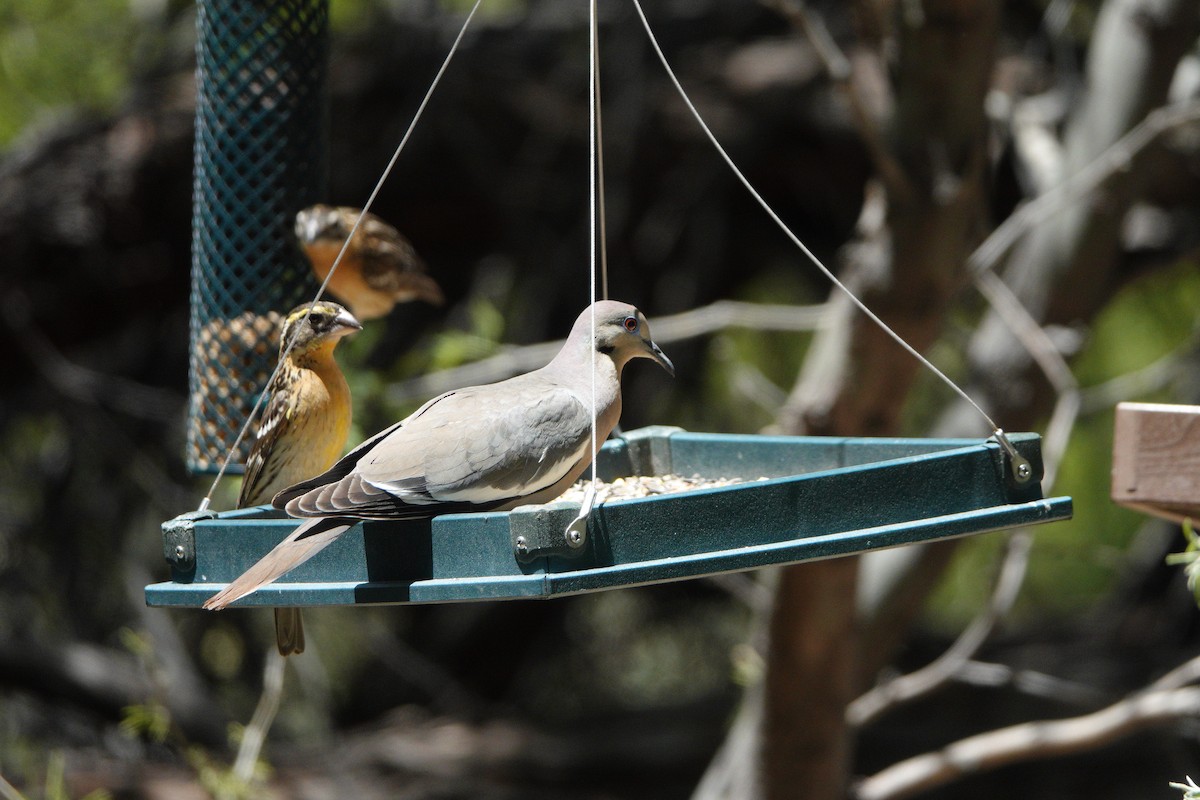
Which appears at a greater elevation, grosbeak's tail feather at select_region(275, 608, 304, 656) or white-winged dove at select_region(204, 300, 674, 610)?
white-winged dove at select_region(204, 300, 674, 610)

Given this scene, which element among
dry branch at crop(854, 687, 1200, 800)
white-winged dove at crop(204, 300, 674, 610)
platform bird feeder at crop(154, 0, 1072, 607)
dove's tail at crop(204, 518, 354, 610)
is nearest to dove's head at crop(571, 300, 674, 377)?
white-winged dove at crop(204, 300, 674, 610)

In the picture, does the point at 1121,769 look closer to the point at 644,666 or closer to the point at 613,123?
the point at 644,666

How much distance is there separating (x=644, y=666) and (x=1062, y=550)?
363 centimetres

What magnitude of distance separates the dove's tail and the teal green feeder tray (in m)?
0.05

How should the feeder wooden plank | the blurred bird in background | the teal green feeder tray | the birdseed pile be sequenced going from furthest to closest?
the blurred bird in background
the birdseed pile
the feeder wooden plank
the teal green feeder tray

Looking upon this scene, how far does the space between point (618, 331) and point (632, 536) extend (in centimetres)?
78

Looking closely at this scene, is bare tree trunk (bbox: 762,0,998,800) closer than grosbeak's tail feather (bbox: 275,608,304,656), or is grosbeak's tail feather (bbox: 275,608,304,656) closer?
grosbeak's tail feather (bbox: 275,608,304,656)

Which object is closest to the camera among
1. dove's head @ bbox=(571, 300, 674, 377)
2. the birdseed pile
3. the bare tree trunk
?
dove's head @ bbox=(571, 300, 674, 377)

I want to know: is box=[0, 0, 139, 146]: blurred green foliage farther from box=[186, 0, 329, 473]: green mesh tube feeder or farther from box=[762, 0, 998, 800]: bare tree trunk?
box=[762, 0, 998, 800]: bare tree trunk

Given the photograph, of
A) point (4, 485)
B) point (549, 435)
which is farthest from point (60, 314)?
point (549, 435)

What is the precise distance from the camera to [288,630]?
10.2 feet

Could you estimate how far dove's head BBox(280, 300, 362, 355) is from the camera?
3.15m

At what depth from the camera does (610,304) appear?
303 centimetres

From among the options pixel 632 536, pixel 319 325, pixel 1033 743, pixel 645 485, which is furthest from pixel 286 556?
pixel 1033 743
